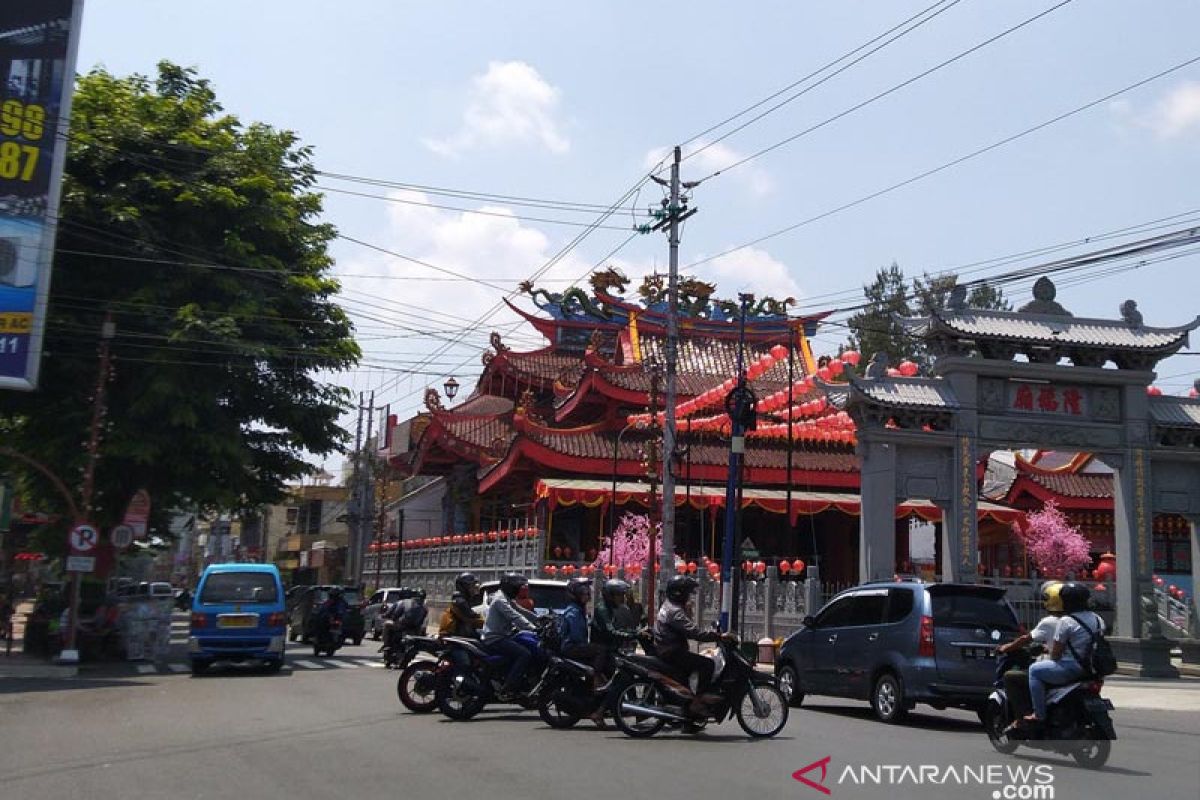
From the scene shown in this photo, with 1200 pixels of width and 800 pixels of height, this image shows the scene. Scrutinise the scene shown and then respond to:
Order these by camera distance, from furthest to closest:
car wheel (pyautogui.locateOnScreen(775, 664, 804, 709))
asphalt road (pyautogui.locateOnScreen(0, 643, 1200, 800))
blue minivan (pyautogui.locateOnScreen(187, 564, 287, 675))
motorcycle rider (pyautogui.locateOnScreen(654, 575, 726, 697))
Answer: blue minivan (pyautogui.locateOnScreen(187, 564, 287, 675)) → car wheel (pyautogui.locateOnScreen(775, 664, 804, 709)) → motorcycle rider (pyautogui.locateOnScreen(654, 575, 726, 697)) → asphalt road (pyautogui.locateOnScreen(0, 643, 1200, 800))

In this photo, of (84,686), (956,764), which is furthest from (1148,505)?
(84,686)

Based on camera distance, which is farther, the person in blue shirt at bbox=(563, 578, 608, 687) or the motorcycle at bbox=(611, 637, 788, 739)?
the person in blue shirt at bbox=(563, 578, 608, 687)

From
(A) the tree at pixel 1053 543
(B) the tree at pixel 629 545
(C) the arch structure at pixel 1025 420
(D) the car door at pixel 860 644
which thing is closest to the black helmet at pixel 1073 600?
(D) the car door at pixel 860 644

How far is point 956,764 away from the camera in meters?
9.67

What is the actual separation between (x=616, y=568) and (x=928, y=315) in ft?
39.3

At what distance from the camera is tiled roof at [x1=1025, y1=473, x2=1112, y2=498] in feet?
133

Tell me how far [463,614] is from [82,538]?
10556 mm

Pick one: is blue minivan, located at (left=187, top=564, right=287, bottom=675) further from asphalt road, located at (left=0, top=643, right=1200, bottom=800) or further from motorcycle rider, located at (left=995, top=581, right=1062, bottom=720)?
motorcycle rider, located at (left=995, top=581, right=1062, bottom=720)

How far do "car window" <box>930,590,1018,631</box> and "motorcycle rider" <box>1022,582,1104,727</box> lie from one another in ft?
10.4

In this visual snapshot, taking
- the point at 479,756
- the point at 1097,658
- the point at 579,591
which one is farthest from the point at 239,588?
the point at 1097,658

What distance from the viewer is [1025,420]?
79.7 ft

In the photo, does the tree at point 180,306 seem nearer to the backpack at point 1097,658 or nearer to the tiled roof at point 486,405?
the backpack at point 1097,658

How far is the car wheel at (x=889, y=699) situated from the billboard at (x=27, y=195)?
52.1 ft

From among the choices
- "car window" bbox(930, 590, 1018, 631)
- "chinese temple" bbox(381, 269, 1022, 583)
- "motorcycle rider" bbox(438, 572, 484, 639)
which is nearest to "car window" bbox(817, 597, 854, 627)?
"car window" bbox(930, 590, 1018, 631)
